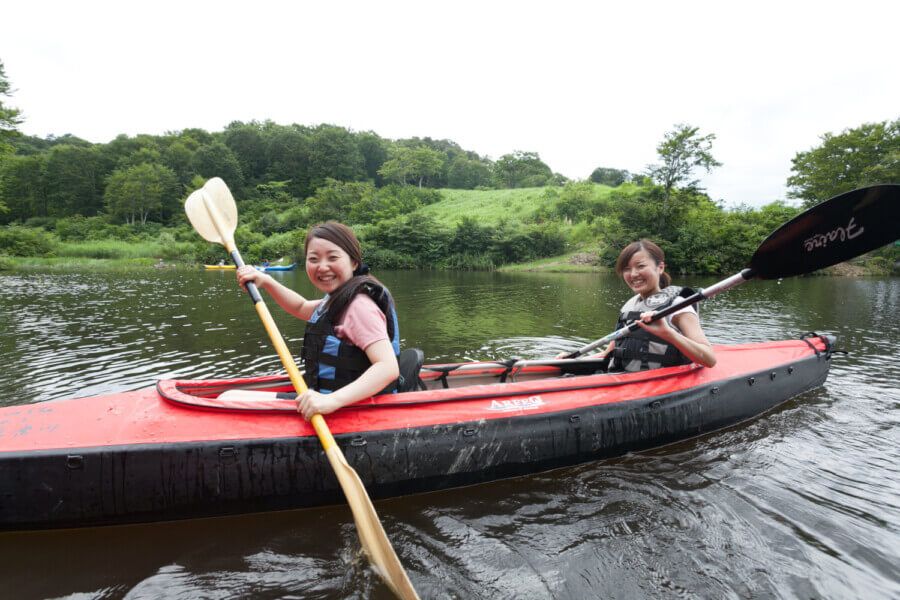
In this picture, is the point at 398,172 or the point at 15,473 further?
the point at 398,172

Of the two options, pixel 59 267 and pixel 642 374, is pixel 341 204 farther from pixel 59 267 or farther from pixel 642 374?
pixel 642 374

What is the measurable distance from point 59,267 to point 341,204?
25.4 m

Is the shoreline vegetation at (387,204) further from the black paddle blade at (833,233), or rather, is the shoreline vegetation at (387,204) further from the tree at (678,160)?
the black paddle blade at (833,233)

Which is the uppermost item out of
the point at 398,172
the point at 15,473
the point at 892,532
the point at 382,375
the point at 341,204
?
the point at 398,172

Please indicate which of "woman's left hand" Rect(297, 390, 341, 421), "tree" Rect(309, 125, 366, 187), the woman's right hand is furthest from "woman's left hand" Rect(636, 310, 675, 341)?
"tree" Rect(309, 125, 366, 187)

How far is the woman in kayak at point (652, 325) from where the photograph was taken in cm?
338

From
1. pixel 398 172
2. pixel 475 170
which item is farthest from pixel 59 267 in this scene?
pixel 475 170

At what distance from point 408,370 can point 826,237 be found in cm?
387

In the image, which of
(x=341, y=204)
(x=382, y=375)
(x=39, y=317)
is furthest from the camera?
(x=341, y=204)

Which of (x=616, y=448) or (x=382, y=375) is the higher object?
(x=382, y=375)

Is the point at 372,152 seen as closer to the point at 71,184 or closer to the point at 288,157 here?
the point at 288,157

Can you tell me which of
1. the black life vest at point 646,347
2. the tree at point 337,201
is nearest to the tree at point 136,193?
the tree at point 337,201

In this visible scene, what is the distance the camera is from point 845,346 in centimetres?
716

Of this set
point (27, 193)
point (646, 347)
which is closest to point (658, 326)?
point (646, 347)
